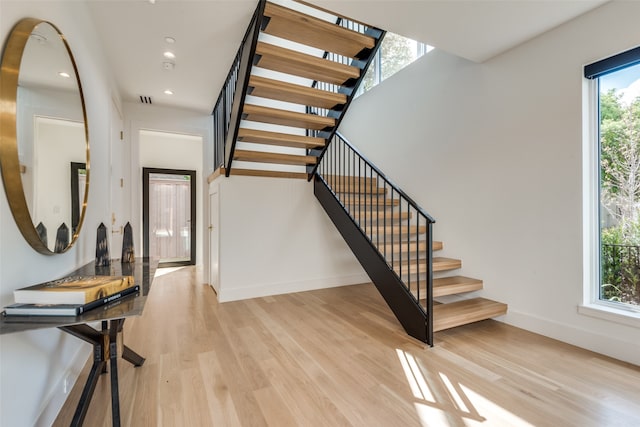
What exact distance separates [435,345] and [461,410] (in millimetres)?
782

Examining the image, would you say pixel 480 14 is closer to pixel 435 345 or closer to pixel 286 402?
pixel 435 345

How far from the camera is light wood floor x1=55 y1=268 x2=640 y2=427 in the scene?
151 centimetres

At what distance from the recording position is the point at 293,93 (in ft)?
9.09

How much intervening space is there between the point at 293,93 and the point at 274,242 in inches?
75.4

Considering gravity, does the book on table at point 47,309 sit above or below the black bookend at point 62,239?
below

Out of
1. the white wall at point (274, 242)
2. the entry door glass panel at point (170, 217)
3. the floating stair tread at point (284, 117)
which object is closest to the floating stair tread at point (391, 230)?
the white wall at point (274, 242)

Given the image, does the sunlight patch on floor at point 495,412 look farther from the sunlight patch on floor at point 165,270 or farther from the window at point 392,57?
the sunlight patch on floor at point 165,270

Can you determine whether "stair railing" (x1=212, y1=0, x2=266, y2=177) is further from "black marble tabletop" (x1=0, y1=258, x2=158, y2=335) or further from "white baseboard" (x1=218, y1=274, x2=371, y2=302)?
"black marble tabletop" (x1=0, y1=258, x2=158, y2=335)

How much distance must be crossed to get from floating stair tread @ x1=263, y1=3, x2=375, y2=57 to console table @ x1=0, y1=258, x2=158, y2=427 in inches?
80.5

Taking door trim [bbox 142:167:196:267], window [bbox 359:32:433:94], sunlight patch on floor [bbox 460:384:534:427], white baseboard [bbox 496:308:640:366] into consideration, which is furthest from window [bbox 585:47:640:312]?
door trim [bbox 142:167:196:267]

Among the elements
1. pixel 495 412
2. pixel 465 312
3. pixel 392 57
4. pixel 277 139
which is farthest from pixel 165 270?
pixel 495 412

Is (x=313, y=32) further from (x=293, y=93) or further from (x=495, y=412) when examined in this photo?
(x=495, y=412)

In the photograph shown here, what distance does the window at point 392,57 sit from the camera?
158 inches

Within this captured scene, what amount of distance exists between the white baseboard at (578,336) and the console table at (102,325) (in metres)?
2.98
